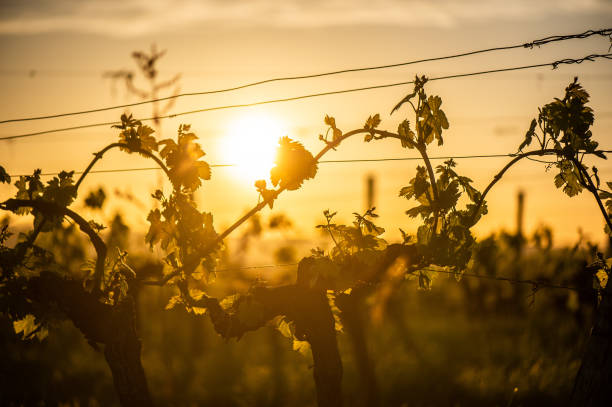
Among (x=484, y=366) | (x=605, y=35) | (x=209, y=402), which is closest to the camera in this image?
(x=605, y=35)

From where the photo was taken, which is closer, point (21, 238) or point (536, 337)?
point (21, 238)

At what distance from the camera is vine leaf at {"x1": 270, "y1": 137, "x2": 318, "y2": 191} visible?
172 inches

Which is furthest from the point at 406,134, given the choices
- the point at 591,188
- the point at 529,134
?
the point at 591,188

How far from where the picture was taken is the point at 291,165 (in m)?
4.36

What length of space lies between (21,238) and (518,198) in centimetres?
1486

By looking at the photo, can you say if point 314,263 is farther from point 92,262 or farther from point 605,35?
point 605,35

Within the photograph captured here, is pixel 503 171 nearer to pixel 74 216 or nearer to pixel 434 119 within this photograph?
pixel 434 119

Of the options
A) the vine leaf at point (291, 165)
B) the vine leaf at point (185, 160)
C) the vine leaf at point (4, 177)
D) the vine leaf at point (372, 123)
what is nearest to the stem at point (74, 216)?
the vine leaf at point (4, 177)

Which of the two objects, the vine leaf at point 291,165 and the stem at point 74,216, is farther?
the stem at point 74,216

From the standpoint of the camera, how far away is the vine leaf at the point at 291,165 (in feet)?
14.3

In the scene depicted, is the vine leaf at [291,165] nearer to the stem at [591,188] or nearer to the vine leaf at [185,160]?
the vine leaf at [185,160]

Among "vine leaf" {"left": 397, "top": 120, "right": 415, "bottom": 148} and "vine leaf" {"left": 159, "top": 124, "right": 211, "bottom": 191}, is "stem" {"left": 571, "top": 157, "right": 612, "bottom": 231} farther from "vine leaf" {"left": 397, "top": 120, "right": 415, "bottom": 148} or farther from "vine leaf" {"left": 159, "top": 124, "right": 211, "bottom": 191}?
"vine leaf" {"left": 159, "top": 124, "right": 211, "bottom": 191}

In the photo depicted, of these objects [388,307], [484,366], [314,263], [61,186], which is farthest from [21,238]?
[388,307]

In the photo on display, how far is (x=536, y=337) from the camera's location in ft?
40.4
